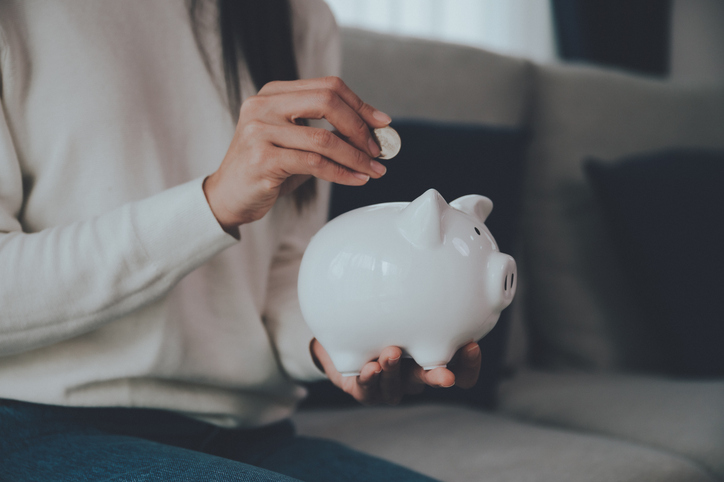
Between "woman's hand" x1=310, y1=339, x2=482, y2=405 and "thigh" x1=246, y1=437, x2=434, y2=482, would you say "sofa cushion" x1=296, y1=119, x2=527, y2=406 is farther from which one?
"woman's hand" x1=310, y1=339, x2=482, y2=405

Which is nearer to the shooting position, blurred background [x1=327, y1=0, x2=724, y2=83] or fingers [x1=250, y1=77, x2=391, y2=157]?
fingers [x1=250, y1=77, x2=391, y2=157]

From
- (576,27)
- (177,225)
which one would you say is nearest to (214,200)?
(177,225)

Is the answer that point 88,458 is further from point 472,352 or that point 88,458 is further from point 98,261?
point 472,352

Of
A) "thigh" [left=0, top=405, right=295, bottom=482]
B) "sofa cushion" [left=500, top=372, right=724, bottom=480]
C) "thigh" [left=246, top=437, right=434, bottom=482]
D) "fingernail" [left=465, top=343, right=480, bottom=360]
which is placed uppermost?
"fingernail" [left=465, top=343, right=480, bottom=360]

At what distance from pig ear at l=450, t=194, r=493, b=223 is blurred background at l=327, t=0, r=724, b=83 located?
138cm

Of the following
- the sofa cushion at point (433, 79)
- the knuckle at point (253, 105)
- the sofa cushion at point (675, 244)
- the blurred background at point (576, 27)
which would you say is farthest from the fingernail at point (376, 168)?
the blurred background at point (576, 27)

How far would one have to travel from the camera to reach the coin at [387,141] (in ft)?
1.67

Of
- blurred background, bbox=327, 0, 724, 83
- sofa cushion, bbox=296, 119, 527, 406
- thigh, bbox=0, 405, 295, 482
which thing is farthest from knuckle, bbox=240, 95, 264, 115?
blurred background, bbox=327, 0, 724, 83

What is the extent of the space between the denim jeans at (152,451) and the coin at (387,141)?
303 millimetres

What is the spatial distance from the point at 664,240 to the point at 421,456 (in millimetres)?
746

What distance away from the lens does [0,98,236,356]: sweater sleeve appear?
0.53m

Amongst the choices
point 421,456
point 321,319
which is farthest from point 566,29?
point 321,319

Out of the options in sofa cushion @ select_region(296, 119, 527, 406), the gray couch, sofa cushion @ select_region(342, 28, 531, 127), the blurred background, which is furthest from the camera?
the blurred background

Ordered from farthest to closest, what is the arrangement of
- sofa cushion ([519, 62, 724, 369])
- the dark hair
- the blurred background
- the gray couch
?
the blurred background, sofa cushion ([519, 62, 724, 369]), the gray couch, the dark hair
